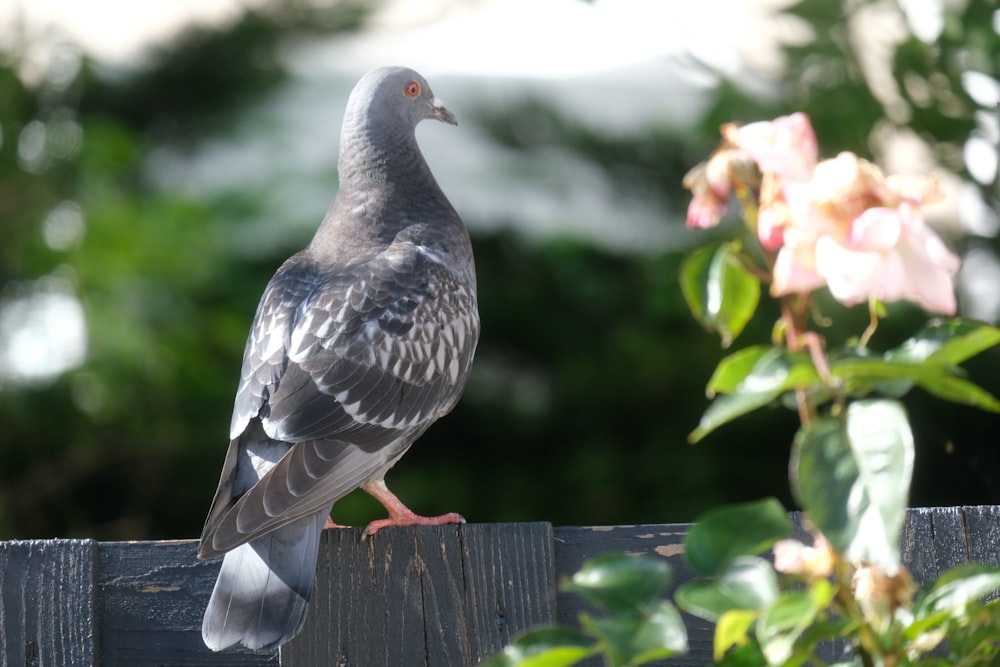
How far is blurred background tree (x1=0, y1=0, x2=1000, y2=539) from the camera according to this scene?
4469 millimetres

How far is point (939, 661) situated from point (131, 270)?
378 centimetres

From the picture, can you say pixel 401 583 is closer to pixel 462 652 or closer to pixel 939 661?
pixel 462 652

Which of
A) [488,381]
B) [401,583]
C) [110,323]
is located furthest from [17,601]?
[488,381]

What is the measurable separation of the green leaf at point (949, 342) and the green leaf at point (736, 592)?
21cm

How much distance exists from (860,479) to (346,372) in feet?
5.85

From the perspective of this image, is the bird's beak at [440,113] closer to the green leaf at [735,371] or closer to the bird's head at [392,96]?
the bird's head at [392,96]

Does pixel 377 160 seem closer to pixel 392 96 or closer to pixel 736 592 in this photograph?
pixel 392 96

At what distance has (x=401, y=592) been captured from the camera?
72.8 inches

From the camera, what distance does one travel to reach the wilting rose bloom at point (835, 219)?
101 centimetres

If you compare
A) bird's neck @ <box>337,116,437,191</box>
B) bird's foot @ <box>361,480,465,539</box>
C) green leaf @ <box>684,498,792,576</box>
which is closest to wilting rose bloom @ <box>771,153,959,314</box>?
green leaf @ <box>684,498,792,576</box>

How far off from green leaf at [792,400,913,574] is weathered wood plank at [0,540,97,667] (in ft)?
3.97

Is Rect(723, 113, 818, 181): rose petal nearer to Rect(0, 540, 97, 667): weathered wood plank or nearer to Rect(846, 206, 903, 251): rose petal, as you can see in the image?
Rect(846, 206, 903, 251): rose petal

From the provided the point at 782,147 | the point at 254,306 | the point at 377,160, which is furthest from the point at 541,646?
the point at 254,306

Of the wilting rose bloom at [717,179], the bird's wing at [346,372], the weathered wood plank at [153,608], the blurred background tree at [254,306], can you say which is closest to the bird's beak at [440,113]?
the bird's wing at [346,372]
